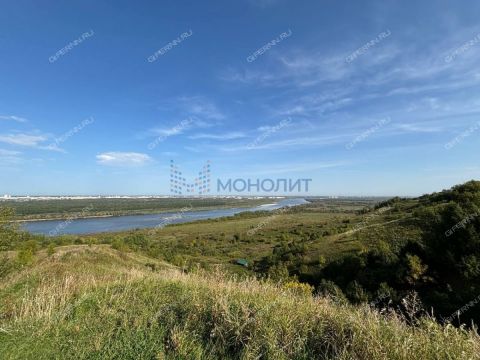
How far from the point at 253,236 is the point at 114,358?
63.4 m

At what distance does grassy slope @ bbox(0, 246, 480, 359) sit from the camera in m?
3.84

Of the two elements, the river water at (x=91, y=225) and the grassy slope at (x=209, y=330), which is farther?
the river water at (x=91, y=225)

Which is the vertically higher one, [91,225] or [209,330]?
[209,330]

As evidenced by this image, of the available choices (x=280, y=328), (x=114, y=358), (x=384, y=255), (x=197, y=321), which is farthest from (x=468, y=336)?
(x=384, y=255)

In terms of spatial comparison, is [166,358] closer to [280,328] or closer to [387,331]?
[280,328]

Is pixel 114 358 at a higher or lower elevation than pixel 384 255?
higher

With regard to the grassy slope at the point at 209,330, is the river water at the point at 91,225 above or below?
below

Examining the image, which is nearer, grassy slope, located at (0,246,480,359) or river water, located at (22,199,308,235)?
grassy slope, located at (0,246,480,359)

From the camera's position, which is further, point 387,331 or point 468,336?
point 387,331

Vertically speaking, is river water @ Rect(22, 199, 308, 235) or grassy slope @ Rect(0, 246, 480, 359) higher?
grassy slope @ Rect(0, 246, 480, 359)

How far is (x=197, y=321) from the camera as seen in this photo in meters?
4.97

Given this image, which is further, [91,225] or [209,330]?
[91,225]

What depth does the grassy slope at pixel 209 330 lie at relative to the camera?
3838 mm

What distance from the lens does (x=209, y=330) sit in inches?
188
